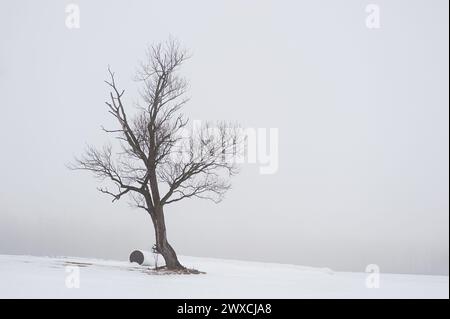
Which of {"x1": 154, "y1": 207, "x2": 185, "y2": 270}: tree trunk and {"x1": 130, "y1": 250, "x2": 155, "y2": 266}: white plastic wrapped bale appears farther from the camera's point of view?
{"x1": 130, "y1": 250, "x2": 155, "y2": 266}: white plastic wrapped bale

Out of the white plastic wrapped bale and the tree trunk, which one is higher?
the tree trunk

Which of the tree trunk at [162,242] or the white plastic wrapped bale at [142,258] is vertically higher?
the tree trunk at [162,242]

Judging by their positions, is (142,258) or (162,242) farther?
(142,258)

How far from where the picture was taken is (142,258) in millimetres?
33906

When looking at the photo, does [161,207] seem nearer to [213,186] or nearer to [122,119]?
[213,186]

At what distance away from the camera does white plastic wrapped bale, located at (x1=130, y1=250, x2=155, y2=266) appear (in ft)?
110

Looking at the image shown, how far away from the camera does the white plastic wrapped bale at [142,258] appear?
33469 mm

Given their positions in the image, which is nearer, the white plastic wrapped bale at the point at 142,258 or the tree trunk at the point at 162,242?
the tree trunk at the point at 162,242

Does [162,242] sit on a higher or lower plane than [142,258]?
higher
